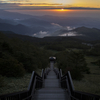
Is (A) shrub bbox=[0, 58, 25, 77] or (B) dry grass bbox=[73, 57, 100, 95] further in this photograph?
(A) shrub bbox=[0, 58, 25, 77]

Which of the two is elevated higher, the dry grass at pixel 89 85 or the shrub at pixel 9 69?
the shrub at pixel 9 69

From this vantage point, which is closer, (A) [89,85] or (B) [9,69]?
(B) [9,69]

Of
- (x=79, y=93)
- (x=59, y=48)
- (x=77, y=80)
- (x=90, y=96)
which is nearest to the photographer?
(x=90, y=96)

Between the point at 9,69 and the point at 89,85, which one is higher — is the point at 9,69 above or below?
above

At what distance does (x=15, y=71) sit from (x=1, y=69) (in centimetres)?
113

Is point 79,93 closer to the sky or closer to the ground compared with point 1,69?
closer to the ground

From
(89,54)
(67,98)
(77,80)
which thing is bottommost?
(67,98)

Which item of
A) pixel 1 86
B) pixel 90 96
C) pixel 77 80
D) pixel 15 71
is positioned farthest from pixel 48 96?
pixel 77 80

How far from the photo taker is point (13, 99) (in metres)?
4.37

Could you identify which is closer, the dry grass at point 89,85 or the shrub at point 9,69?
the dry grass at point 89,85

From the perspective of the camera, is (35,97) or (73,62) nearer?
(35,97)

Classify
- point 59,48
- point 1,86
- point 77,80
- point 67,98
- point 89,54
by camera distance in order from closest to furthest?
point 67,98 → point 1,86 → point 77,80 → point 89,54 → point 59,48

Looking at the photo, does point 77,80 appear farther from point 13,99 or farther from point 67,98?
point 13,99

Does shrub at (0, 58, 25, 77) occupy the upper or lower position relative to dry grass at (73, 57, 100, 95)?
upper
